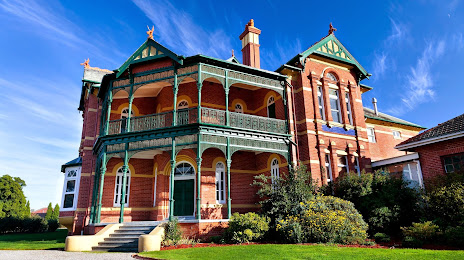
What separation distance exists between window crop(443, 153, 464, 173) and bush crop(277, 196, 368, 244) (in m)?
5.30

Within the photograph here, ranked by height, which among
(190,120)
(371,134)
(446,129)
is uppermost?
(371,134)

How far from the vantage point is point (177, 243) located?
12031 mm

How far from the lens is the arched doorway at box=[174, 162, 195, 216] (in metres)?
16.1

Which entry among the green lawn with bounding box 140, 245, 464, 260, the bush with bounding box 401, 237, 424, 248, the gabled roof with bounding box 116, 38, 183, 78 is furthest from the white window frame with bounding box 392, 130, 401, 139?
the gabled roof with bounding box 116, 38, 183, 78

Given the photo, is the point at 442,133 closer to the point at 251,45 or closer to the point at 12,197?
the point at 251,45

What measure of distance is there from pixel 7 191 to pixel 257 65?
30770mm

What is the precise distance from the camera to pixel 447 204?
11562 mm

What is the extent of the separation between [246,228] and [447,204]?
25.9 ft

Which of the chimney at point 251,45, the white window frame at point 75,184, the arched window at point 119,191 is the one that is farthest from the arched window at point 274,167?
the white window frame at point 75,184

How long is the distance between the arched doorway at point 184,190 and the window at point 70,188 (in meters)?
6.43

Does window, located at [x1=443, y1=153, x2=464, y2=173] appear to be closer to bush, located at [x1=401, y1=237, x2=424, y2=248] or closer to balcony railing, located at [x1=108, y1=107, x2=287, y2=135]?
bush, located at [x1=401, y1=237, x2=424, y2=248]

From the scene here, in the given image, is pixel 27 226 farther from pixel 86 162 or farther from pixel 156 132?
pixel 156 132

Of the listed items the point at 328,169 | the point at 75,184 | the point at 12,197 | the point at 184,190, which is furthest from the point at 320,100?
the point at 12,197

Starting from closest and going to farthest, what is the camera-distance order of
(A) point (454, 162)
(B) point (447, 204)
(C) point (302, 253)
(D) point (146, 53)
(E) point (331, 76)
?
1. (C) point (302, 253)
2. (B) point (447, 204)
3. (A) point (454, 162)
4. (D) point (146, 53)
5. (E) point (331, 76)
